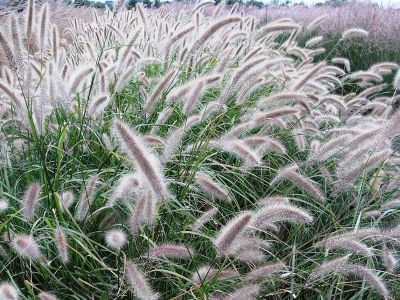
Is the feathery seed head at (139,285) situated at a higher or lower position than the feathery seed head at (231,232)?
lower

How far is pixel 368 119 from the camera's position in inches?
119

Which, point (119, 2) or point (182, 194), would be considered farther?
point (119, 2)

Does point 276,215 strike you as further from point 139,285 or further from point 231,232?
point 139,285

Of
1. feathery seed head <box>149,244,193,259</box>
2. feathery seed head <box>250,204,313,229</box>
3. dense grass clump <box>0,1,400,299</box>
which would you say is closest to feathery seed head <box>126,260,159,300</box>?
dense grass clump <box>0,1,400,299</box>

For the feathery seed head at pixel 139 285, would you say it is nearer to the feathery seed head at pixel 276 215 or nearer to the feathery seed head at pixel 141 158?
the feathery seed head at pixel 141 158

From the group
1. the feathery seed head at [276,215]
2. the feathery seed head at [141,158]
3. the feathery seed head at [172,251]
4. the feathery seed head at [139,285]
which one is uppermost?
the feathery seed head at [141,158]

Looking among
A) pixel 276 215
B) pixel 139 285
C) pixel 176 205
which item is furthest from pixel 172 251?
pixel 176 205

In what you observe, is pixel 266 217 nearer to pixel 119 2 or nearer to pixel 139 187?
pixel 139 187

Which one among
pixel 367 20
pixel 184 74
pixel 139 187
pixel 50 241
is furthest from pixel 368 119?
pixel 367 20

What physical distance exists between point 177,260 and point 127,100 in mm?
1439

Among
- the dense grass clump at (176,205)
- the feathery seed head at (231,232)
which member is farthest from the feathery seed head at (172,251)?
the feathery seed head at (231,232)

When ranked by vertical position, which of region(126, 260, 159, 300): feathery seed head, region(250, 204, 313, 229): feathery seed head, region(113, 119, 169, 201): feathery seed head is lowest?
region(126, 260, 159, 300): feathery seed head

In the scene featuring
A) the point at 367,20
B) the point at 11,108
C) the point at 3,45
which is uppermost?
the point at 3,45

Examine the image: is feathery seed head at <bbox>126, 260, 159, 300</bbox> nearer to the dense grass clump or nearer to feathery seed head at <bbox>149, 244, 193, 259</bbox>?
the dense grass clump
